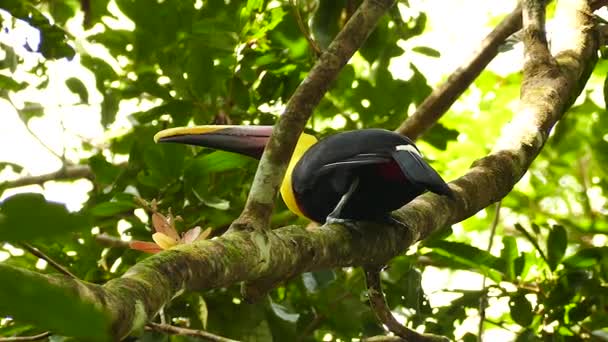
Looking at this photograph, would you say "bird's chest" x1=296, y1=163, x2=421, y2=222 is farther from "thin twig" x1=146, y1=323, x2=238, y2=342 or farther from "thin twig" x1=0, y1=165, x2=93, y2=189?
"thin twig" x1=0, y1=165, x2=93, y2=189

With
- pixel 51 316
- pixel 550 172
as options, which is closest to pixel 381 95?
pixel 550 172

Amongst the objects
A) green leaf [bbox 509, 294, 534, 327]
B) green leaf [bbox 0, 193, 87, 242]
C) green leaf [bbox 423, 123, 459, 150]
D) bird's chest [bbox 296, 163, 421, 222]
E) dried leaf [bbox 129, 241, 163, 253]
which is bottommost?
green leaf [bbox 0, 193, 87, 242]

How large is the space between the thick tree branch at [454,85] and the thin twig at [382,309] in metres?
1.06

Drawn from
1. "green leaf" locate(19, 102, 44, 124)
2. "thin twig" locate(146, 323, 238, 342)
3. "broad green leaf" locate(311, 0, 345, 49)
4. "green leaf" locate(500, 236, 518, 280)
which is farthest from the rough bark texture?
"green leaf" locate(19, 102, 44, 124)

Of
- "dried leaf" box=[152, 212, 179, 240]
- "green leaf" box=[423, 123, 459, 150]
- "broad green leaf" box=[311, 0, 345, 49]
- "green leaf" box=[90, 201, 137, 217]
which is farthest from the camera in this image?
"green leaf" box=[423, 123, 459, 150]

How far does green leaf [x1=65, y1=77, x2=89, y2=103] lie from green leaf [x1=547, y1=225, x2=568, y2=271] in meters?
1.82

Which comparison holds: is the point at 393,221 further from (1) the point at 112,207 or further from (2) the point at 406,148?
(1) the point at 112,207

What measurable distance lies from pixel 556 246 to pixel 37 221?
7.43 feet

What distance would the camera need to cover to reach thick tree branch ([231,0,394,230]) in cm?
155

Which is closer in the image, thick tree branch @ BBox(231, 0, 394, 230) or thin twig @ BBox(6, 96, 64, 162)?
thick tree branch @ BBox(231, 0, 394, 230)

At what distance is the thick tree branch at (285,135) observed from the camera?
5.08 ft

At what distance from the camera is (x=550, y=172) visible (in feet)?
14.1

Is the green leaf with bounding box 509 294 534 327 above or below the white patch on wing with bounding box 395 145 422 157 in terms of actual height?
below

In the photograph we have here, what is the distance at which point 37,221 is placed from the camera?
0.63 meters
